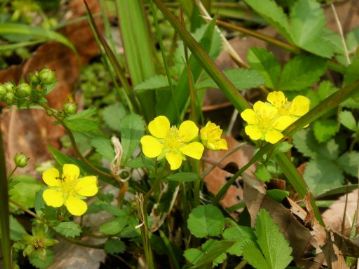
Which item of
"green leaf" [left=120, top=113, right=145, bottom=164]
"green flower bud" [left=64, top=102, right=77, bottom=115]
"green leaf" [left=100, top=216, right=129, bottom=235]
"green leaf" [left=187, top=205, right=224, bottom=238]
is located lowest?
"green leaf" [left=100, top=216, right=129, bottom=235]

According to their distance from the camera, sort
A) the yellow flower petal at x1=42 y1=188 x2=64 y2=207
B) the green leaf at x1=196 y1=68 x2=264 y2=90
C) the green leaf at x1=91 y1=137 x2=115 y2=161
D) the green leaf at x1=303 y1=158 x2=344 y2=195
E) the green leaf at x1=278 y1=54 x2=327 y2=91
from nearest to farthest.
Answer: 1. the yellow flower petal at x1=42 y1=188 x2=64 y2=207
2. the green leaf at x1=91 y1=137 x2=115 y2=161
3. the green leaf at x1=196 y1=68 x2=264 y2=90
4. the green leaf at x1=303 y1=158 x2=344 y2=195
5. the green leaf at x1=278 y1=54 x2=327 y2=91

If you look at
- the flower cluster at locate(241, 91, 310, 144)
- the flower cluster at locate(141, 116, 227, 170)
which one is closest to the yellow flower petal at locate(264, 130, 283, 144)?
the flower cluster at locate(241, 91, 310, 144)

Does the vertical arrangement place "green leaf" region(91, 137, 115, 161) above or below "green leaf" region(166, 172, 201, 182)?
above

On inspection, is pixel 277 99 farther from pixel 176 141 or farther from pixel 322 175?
pixel 322 175

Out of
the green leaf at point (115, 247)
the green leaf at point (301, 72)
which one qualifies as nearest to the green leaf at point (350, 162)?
the green leaf at point (301, 72)

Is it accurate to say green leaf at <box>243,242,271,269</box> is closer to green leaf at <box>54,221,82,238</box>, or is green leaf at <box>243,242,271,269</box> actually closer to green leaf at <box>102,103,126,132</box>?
green leaf at <box>54,221,82,238</box>

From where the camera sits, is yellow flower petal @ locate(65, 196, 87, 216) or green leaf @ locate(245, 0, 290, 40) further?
green leaf @ locate(245, 0, 290, 40)

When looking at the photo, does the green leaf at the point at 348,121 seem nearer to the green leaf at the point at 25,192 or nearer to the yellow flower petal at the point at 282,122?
the yellow flower petal at the point at 282,122

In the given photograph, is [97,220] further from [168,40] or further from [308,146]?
[168,40]

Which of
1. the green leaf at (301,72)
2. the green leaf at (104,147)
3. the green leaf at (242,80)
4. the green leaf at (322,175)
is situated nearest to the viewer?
the green leaf at (104,147)
